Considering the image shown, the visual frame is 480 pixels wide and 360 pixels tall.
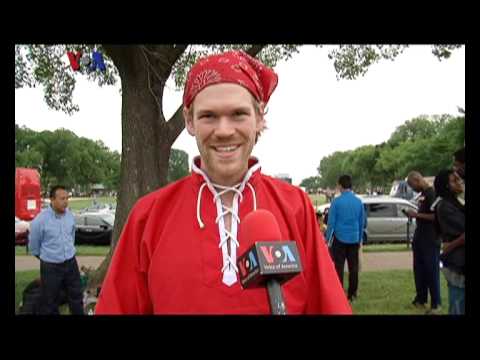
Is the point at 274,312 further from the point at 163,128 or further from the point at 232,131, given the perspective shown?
the point at 163,128

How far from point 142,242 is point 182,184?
293 millimetres

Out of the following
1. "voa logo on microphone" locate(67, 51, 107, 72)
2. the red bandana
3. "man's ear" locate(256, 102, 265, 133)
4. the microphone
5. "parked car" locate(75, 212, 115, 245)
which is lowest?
"parked car" locate(75, 212, 115, 245)

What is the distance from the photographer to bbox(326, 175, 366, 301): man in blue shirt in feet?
22.0

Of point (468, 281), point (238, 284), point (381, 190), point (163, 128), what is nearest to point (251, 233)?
point (238, 284)

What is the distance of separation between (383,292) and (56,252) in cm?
476

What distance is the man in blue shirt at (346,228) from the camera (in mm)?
6699

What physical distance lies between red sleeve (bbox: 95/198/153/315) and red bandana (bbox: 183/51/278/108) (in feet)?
1.77

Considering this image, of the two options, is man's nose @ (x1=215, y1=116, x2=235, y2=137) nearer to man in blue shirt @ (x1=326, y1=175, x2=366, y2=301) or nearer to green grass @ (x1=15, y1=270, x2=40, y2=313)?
man in blue shirt @ (x1=326, y1=175, x2=366, y2=301)

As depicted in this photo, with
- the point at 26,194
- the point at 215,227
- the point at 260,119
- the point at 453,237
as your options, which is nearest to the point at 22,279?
the point at 26,194

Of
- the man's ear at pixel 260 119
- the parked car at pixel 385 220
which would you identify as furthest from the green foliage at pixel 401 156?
the man's ear at pixel 260 119

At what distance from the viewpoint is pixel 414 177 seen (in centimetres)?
618

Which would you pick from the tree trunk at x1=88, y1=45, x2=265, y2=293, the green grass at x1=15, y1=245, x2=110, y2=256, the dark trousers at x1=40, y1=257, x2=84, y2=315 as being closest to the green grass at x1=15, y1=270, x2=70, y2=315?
the tree trunk at x1=88, y1=45, x2=265, y2=293

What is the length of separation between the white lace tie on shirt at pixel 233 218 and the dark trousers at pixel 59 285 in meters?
4.16
